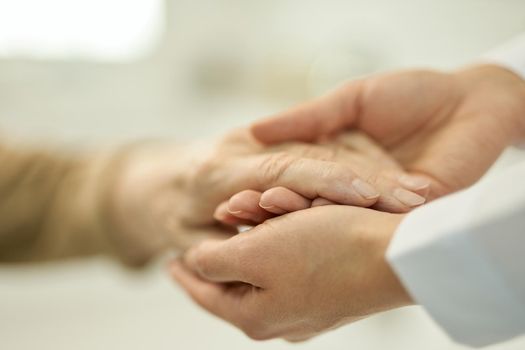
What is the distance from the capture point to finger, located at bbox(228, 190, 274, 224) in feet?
1.57

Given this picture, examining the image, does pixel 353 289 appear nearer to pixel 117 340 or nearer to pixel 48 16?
pixel 117 340

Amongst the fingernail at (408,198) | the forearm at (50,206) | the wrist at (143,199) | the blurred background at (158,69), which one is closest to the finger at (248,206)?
the fingernail at (408,198)

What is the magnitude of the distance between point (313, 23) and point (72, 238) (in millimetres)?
743

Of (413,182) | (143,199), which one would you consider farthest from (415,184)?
(143,199)

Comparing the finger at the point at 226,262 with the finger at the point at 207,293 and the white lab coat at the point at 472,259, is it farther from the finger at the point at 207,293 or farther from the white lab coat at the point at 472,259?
the white lab coat at the point at 472,259

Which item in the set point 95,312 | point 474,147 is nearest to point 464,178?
point 474,147

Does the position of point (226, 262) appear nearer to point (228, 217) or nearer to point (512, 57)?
point (228, 217)

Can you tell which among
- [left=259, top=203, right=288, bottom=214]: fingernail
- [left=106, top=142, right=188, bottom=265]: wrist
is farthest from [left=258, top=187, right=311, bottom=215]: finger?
[left=106, top=142, right=188, bottom=265]: wrist

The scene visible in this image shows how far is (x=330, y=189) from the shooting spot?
1.47 ft

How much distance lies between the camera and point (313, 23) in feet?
4.32

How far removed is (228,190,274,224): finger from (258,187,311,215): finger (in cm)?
2

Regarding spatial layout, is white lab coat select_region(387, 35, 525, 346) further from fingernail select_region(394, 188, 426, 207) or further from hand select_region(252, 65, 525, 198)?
hand select_region(252, 65, 525, 198)

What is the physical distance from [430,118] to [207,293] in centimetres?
27

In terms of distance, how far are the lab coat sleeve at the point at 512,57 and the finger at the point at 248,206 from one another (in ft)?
0.95
